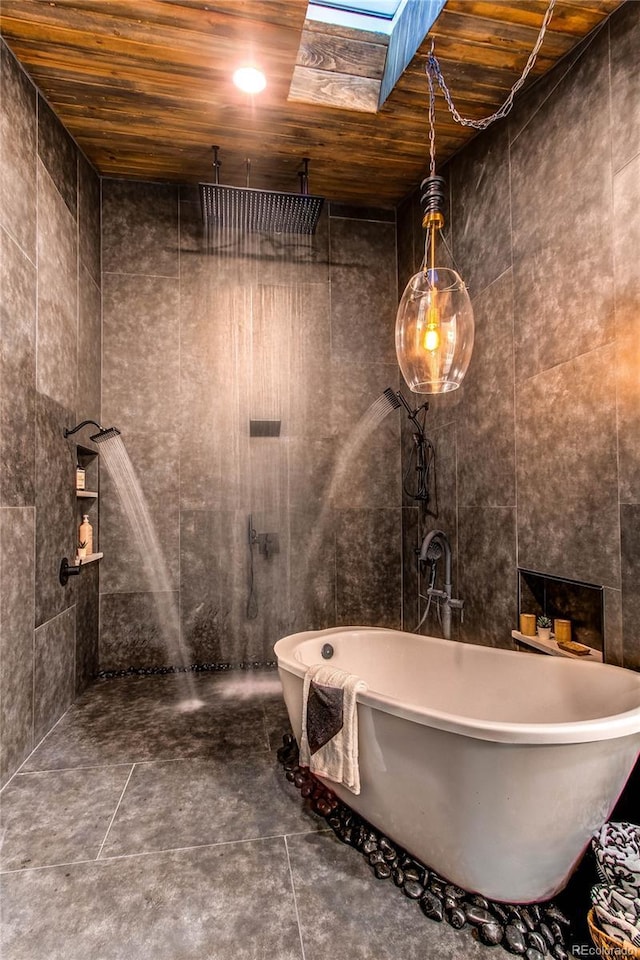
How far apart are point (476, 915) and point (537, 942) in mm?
160

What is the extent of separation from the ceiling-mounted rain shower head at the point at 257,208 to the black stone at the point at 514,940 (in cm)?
340

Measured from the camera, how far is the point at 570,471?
197cm

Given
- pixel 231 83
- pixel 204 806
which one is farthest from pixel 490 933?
pixel 231 83

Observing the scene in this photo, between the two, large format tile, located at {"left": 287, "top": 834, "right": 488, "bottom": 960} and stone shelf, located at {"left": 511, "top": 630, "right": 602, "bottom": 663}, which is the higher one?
stone shelf, located at {"left": 511, "top": 630, "right": 602, "bottom": 663}

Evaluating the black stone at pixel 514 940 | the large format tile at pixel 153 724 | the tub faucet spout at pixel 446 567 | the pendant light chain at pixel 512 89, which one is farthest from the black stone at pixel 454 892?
the pendant light chain at pixel 512 89

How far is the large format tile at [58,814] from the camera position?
65.1 inches

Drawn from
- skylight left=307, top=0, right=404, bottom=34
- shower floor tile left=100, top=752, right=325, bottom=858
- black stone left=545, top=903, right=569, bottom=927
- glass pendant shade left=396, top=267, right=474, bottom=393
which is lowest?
shower floor tile left=100, top=752, right=325, bottom=858

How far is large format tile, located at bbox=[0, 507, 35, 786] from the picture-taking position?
198 cm

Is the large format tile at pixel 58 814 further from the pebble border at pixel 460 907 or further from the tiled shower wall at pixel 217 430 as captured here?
the tiled shower wall at pixel 217 430

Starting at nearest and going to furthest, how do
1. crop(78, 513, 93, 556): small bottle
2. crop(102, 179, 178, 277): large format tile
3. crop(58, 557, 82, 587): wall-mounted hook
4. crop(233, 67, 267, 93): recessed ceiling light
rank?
crop(233, 67, 267, 93): recessed ceiling light < crop(58, 557, 82, 587): wall-mounted hook < crop(78, 513, 93, 556): small bottle < crop(102, 179, 178, 277): large format tile

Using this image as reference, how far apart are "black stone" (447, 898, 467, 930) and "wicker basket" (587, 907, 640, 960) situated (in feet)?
1.08

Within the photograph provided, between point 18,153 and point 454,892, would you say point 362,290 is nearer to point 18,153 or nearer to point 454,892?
point 18,153

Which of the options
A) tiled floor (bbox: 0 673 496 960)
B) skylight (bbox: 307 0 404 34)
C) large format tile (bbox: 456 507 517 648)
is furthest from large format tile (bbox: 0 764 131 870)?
skylight (bbox: 307 0 404 34)

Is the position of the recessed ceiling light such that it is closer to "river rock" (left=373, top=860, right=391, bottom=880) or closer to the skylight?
the skylight
